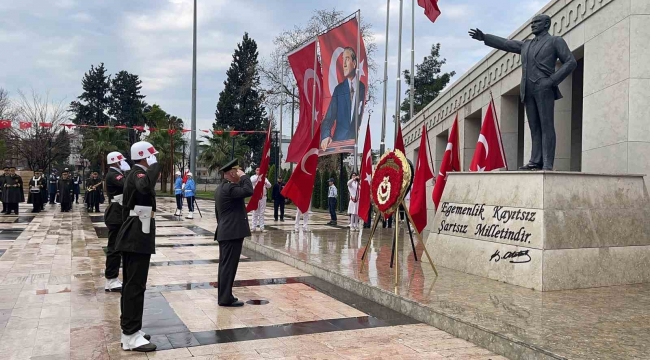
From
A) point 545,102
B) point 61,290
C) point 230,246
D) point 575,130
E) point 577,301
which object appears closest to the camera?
point 577,301

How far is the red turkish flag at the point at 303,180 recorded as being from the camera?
12.5 m

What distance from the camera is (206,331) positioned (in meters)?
5.51

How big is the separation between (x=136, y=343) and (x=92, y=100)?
76.8 m

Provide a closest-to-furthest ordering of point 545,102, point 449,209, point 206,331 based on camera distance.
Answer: point 206,331 → point 545,102 → point 449,209

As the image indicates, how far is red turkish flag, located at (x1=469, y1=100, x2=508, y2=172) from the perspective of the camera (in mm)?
10716

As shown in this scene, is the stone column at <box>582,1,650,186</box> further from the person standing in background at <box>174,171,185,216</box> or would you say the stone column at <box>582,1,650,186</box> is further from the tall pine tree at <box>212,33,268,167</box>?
the tall pine tree at <box>212,33,268,167</box>

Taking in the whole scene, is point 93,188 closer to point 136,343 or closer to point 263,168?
point 263,168

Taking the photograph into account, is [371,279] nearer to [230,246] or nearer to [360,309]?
[360,309]

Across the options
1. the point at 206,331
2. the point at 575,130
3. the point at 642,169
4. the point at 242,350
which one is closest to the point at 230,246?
the point at 206,331

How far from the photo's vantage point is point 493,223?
26.2 feet

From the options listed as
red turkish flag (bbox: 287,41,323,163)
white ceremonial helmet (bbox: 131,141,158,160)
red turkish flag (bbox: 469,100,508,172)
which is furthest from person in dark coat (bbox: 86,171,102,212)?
white ceremonial helmet (bbox: 131,141,158,160)

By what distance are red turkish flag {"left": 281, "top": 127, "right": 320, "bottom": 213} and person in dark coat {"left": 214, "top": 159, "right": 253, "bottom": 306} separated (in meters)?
5.69

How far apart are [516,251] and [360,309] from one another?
95.9 inches
